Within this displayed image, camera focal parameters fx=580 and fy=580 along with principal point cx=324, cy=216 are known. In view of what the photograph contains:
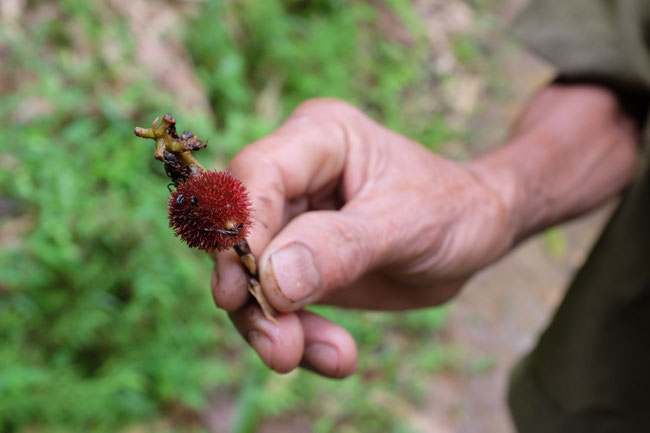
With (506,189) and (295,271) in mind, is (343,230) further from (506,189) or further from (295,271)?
(506,189)

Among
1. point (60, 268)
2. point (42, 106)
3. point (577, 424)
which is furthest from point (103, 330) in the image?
point (577, 424)

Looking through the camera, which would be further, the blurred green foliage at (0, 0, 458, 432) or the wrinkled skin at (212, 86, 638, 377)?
the blurred green foliage at (0, 0, 458, 432)

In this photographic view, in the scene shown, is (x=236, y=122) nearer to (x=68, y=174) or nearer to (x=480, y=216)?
(x=68, y=174)

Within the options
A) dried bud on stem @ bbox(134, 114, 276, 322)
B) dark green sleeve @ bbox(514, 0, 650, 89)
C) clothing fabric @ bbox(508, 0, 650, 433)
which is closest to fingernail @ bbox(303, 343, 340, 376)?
dried bud on stem @ bbox(134, 114, 276, 322)

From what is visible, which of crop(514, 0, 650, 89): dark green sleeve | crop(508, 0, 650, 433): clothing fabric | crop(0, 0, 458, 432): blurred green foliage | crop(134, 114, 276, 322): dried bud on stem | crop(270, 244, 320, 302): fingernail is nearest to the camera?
crop(134, 114, 276, 322): dried bud on stem

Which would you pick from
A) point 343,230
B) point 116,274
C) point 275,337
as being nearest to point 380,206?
point 343,230

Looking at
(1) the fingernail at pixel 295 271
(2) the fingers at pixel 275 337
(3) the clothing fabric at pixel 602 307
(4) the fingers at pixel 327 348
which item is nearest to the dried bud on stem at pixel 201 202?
(1) the fingernail at pixel 295 271

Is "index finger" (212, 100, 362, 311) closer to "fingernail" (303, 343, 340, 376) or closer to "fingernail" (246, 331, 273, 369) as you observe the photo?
"fingernail" (246, 331, 273, 369)

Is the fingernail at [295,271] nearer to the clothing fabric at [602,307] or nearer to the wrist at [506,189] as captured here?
the wrist at [506,189]
